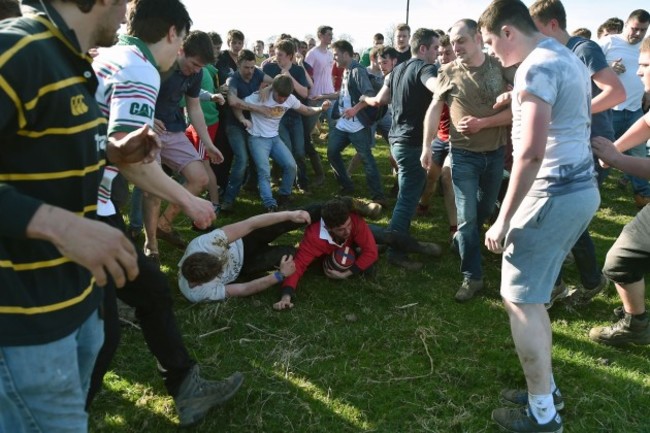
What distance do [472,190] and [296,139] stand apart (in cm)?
387

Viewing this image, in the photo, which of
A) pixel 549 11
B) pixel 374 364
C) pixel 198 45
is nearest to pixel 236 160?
pixel 198 45

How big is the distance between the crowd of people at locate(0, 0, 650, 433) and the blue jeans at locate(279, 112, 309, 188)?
2.60 ft

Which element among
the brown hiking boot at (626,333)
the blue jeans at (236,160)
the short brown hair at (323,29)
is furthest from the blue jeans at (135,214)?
the short brown hair at (323,29)

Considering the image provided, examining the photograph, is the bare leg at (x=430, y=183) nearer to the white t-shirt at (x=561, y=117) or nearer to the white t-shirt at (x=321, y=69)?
the white t-shirt at (x=561, y=117)

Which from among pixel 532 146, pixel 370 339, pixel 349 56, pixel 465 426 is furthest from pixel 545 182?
pixel 349 56

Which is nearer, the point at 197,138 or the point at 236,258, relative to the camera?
the point at 236,258

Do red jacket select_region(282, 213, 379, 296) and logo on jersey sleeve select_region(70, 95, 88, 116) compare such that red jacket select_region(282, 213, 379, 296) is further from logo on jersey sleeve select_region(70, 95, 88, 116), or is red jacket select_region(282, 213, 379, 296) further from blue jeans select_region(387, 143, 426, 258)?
logo on jersey sleeve select_region(70, 95, 88, 116)

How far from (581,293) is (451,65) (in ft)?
7.32

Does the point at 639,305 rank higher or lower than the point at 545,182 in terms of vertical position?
lower

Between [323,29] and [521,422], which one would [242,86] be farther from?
[521,422]

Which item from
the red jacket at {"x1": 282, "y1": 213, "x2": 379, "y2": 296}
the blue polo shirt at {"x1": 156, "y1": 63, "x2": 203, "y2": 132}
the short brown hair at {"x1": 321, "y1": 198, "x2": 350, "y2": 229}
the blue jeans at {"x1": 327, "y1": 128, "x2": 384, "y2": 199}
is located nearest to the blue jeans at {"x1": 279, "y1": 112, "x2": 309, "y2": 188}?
the blue jeans at {"x1": 327, "y1": 128, "x2": 384, "y2": 199}

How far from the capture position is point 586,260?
14.3 feet

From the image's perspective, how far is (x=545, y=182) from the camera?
271 centimetres

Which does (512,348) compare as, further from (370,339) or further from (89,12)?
(89,12)
